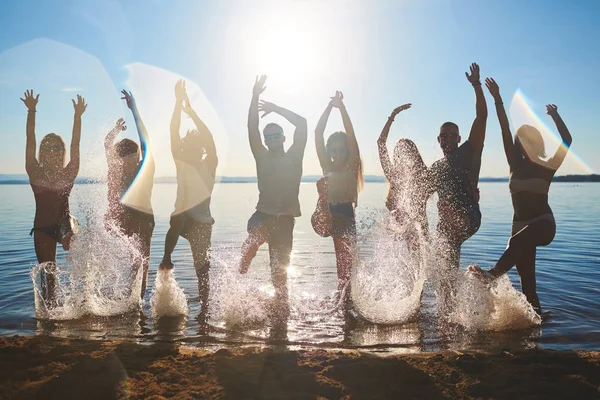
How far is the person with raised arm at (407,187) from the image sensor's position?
680 centimetres

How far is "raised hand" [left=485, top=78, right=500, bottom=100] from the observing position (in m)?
6.41

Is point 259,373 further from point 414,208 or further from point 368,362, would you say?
point 414,208

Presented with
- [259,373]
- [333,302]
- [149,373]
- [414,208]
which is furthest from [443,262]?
[149,373]

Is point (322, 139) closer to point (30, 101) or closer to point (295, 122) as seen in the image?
point (295, 122)

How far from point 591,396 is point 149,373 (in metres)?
3.91

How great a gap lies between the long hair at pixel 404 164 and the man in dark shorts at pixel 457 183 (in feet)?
0.73

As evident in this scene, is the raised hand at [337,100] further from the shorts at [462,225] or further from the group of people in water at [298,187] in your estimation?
the shorts at [462,225]

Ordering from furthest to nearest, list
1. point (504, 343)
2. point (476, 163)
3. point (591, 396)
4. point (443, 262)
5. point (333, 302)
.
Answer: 1. point (333, 302)
2. point (443, 262)
3. point (476, 163)
4. point (504, 343)
5. point (591, 396)

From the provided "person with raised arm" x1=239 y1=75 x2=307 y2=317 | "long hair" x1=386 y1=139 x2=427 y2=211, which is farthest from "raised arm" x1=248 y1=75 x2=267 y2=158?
"long hair" x1=386 y1=139 x2=427 y2=211

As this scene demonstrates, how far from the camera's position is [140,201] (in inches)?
285

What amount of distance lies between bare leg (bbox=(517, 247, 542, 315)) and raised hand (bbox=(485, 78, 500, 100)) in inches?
81.8

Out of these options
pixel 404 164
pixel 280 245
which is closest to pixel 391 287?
pixel 404 164

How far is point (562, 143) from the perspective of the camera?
638 centimetres

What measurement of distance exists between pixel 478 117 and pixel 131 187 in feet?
A: 16.4
